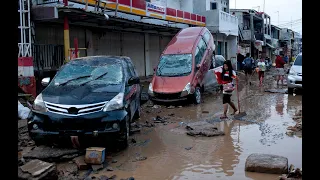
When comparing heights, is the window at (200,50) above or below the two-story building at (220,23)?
below

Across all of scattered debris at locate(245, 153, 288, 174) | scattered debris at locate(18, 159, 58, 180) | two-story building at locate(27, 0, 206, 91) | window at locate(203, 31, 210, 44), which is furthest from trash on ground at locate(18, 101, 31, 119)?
window at locate(203, 31, 210, 44)

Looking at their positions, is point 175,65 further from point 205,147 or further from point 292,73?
point 205,147

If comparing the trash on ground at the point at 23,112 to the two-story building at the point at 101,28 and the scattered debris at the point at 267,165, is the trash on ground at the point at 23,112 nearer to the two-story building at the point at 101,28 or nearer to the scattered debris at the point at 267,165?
the two-story building at the point at 101,28

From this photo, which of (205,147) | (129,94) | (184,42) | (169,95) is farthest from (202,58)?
(205,147)

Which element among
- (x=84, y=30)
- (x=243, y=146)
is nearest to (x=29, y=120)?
(x=243, y=146)

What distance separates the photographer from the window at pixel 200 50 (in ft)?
45.3

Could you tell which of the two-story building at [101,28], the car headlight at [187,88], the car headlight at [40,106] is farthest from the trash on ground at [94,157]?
the two-story building at [101,28]

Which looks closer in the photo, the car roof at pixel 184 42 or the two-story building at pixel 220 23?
the car roof at pixel 184 42

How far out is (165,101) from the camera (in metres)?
12.1

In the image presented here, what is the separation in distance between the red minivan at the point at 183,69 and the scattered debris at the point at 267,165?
675 cm

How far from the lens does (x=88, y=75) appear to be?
23.4 feet

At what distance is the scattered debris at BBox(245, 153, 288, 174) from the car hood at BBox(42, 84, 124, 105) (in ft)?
9.00

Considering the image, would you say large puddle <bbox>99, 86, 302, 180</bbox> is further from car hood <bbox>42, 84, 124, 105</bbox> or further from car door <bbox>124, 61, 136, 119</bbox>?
car hood <bbox>42, 84, 124, 105</bbox>

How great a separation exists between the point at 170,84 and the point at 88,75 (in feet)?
18.1
